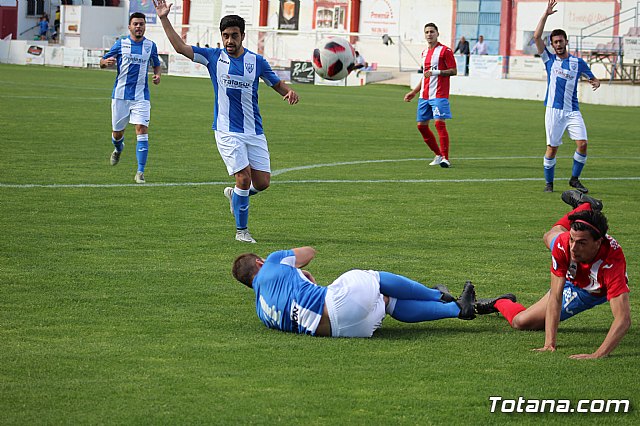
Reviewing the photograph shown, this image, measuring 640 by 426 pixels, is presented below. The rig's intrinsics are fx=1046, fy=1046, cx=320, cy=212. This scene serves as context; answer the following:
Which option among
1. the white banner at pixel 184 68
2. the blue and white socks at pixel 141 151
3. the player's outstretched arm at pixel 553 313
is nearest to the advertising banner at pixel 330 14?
the white banner at pixel 184 68

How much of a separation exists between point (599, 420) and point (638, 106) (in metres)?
34.1

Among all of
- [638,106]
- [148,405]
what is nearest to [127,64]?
[148,405]

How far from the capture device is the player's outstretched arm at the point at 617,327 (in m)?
6.57

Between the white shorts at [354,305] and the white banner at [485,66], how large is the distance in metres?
39.4

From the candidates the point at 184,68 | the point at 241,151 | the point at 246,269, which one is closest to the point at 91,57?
the point at 184,68

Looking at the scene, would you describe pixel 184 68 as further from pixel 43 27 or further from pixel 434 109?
pixel 434 109

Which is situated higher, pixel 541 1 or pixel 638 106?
pixel 541 1

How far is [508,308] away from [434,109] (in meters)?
11.0

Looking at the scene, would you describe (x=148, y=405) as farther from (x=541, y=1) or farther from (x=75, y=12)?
(x=75, y=12)

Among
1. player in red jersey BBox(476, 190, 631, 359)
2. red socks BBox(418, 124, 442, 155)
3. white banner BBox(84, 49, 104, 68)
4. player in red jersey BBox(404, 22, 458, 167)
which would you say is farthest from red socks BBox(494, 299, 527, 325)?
white banner BBox(84, 49, 104, 68)

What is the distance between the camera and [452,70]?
1819 centimetres

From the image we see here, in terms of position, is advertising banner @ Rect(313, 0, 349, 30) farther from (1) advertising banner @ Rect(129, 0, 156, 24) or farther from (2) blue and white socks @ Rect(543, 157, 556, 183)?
(2) blue and white socks @ Rect(543, 157, 556, 183)

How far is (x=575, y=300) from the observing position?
23.8ft
